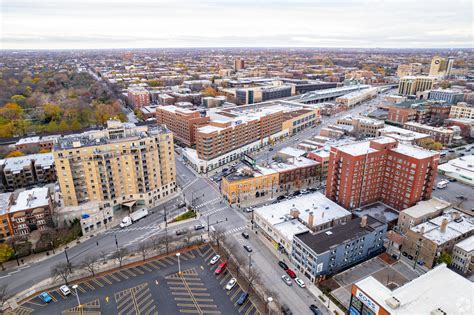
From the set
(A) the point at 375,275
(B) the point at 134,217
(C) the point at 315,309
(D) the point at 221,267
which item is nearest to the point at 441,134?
(A) the point at 375,275

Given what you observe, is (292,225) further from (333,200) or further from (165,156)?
(165,156)

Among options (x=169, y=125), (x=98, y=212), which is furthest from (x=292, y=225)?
(x=169, y=125)

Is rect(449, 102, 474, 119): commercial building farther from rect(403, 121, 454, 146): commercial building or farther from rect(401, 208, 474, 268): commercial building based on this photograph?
rect(401, 208, 474, 268): commercial building

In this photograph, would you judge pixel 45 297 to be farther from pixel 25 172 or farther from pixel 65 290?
pixel 25 172

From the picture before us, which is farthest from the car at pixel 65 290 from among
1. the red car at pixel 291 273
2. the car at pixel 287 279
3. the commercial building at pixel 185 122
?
the commercial building at pixel 185 122

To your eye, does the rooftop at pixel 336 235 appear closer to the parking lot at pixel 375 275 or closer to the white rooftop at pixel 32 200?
the parking lot at pixel 375 275

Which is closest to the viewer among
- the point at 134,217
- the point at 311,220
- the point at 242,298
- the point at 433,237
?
the point at 242,298
